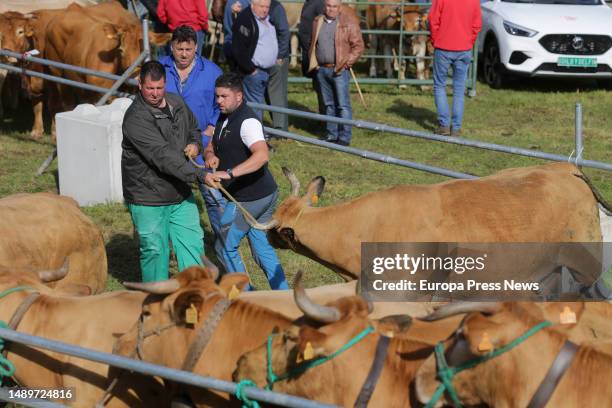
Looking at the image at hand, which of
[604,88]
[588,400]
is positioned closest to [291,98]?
[604,88]

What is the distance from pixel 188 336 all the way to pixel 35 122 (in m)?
9.56

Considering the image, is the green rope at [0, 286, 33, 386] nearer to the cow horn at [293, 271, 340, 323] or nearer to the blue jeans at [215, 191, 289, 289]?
the cow horn at [293, 271, 340, 323]

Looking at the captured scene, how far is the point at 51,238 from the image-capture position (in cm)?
711

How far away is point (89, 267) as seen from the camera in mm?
7340

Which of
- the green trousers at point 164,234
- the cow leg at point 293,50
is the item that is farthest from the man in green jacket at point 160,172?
the cow leg at point 293,50

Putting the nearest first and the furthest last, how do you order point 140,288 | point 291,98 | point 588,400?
point 588,400 < point 140,288 < point 291,98

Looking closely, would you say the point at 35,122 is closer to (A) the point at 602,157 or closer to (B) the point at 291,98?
(B) the point at 291,98

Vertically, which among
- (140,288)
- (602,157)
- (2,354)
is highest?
(140,288)

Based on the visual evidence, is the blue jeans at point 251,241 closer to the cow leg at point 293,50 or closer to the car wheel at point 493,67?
the car wheel at point 493,67

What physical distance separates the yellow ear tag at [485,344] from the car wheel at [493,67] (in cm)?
1226

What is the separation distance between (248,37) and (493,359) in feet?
27.3

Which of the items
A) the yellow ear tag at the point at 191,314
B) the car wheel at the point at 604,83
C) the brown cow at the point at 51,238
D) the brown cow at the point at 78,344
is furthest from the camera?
the car wheel at the point at 604,83

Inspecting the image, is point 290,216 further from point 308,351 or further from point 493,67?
point 493,67

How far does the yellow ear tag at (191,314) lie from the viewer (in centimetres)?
500
